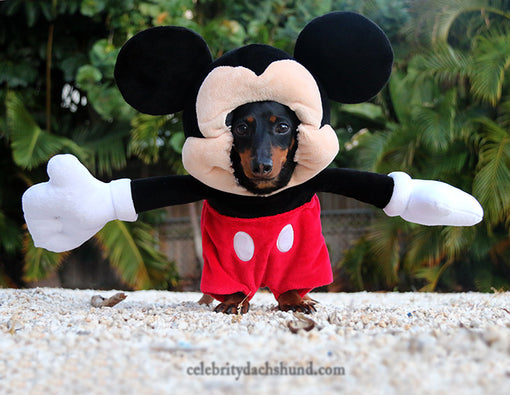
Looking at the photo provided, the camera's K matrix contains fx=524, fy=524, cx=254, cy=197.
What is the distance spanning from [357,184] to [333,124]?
4.53 meters

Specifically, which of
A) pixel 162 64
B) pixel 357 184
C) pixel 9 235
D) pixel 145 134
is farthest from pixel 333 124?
pixel 162 64

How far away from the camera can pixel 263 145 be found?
230 cm

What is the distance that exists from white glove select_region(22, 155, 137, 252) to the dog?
2.14 ft

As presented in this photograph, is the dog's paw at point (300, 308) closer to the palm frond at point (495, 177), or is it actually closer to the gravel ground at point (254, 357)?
the gravel ground at point (254, 357)

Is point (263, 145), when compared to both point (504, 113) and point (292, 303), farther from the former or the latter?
point (504, 113)

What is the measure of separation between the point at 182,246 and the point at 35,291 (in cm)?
445

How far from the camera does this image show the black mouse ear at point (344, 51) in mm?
2621

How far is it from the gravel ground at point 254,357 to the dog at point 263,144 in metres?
0.64

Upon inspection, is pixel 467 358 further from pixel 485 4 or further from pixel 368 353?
pixel 485 4

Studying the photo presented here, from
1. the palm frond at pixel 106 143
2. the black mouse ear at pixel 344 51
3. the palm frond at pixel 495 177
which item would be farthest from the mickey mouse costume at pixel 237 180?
the palm frond at pixel 106 143

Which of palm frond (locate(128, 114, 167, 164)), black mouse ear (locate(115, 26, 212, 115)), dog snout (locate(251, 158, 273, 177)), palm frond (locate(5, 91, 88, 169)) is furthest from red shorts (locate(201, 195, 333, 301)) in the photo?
palm frond (locate(5, 91, 88, 169))

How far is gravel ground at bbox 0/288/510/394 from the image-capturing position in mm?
1373

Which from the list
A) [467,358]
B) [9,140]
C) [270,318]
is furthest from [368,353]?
[9,140]

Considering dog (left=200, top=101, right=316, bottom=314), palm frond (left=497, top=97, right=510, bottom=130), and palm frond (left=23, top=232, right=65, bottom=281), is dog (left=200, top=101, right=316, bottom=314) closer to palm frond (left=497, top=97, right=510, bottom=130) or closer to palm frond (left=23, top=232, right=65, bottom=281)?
palm frond (left=23, top=232, right=65, bottom=281)
